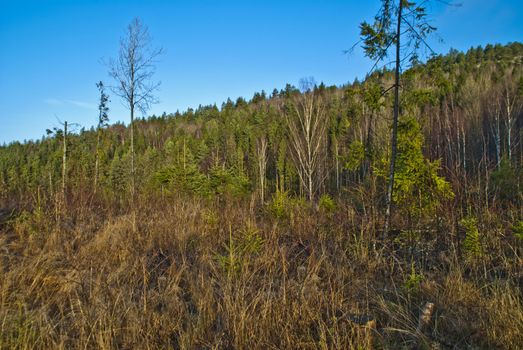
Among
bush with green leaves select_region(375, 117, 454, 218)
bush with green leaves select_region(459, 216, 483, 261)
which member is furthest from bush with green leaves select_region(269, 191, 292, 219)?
bush with green leaves select_region(459, 216, 483, 261)

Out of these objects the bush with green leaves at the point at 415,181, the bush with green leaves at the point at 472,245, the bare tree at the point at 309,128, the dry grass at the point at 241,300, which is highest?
the bare tree at the point at 309,128

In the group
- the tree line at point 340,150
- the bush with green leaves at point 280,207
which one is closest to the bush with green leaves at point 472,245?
the tree line at point 340,150

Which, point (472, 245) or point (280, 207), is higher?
point (280, 207)

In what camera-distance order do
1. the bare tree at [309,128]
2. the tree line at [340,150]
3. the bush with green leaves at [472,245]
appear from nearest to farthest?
the bush with green leaves at [472,245] → the tree line at [340,150] → the bare tree at [309,128]

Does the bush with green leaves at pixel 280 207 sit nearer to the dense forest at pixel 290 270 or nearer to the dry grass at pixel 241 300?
the dense forest at pixel 290 270

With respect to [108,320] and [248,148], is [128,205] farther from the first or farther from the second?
[248,148]

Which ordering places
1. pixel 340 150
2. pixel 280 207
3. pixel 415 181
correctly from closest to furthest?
pixel 415 181 < pixel 280 207 < pixel 340 150

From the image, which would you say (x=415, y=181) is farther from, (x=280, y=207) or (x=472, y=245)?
(x=280, y=207)

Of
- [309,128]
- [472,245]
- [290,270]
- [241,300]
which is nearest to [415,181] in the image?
[472,245]

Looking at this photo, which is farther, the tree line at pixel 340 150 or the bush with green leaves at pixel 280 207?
the bush with green leaves at pixel 280 207

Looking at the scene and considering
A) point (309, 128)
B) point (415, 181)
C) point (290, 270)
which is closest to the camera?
point (290, 270)

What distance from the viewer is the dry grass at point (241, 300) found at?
6.79 feet

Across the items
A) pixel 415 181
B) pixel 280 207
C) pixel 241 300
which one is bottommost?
pixel 241 300

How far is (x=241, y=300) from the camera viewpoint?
7.82ft
